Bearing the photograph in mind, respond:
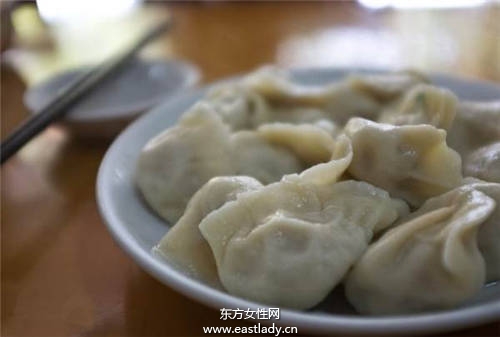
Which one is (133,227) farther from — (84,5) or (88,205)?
(84,5)

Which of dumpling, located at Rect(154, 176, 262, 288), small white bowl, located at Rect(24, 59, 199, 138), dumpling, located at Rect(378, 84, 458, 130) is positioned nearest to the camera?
dumpling, located at Rect(154, 176, 262, 288)

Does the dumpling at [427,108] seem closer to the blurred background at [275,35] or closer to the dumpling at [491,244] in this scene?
the dumpling at [491,244]

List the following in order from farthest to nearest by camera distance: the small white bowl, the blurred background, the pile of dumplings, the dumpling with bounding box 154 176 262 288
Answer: the blurred background < the small white bowl < the dumpling with bounding box 154 176 262 288 < the pile of dumplings

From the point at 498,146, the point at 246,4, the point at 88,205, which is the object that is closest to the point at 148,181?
the point at 88,205

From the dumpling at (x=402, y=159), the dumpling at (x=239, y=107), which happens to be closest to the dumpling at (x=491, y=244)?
the dumpling at (x=402, y=159)

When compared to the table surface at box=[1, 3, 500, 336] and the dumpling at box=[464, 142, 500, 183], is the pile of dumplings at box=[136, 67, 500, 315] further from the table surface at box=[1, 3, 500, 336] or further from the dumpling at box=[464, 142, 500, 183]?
the table surface at box=[1, 3, 500, 336]

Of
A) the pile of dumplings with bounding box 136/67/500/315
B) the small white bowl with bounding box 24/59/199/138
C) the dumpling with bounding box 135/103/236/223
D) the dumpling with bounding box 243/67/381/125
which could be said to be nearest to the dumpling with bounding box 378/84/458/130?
the pile of dumplings with bounding box 136/67/500/315
